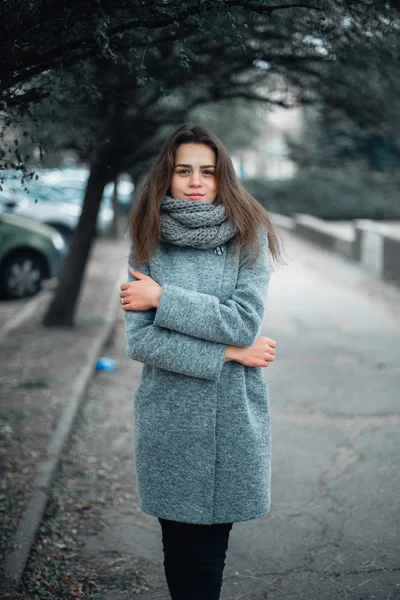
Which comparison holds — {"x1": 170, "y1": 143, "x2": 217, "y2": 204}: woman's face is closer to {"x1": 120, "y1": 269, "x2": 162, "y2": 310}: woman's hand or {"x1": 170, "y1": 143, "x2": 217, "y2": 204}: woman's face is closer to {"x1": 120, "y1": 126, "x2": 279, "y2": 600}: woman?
{"x1": 120, "y1": 126, "x2": 279, "y2": 600}: woman

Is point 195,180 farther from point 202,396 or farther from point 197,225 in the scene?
point 202,396

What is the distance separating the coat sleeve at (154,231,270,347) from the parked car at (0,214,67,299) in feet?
29.3

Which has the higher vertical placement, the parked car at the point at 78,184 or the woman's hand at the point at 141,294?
the parked car at the point at 78,184

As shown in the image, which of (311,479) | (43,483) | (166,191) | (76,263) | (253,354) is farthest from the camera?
(76,263)

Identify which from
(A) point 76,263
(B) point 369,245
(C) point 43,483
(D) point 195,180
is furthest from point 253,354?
(B) point 369,245

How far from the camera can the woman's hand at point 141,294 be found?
8.17ft

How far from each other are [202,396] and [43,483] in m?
2.21

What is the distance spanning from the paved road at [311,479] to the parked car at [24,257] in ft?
9.89

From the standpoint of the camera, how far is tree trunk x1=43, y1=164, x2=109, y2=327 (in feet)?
26.6

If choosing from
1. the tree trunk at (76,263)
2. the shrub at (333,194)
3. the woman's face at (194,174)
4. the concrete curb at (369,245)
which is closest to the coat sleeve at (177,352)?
the woman's face at (194,174)

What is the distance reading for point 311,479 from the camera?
4598mm

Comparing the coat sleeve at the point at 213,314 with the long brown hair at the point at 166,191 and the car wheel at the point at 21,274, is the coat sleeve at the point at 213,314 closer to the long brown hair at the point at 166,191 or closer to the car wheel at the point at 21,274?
the long brown hair at the point at 166,191

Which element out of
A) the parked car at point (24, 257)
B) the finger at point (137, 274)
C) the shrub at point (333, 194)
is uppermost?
the shrub at point (333, 194)

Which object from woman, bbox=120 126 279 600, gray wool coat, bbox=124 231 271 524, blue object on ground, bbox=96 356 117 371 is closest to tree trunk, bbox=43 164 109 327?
blue object on ground, bbox=96 356 117 371
